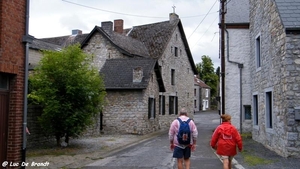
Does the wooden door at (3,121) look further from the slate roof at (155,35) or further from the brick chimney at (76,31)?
the brick chimney at (76,31)

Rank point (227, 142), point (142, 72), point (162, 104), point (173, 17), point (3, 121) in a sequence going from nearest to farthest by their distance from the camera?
point (227, 142) < point (3, 121) < point (142, 72) < point (162, 104) < point (173, 17)

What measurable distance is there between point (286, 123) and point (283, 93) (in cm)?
103

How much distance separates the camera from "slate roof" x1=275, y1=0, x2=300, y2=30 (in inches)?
447

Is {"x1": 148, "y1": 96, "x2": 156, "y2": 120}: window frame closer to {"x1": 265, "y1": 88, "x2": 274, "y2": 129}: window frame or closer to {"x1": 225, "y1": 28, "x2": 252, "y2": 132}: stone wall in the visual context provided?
{"x1": 225, "y1": 28, "x2": 252, "y2": 132}: stone wall

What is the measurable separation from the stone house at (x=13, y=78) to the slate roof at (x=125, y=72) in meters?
12.8

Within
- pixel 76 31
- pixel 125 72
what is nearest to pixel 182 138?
pixel 125 72

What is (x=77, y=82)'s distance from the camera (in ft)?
46.4

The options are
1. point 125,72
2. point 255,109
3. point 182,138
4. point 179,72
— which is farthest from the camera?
point 179,72

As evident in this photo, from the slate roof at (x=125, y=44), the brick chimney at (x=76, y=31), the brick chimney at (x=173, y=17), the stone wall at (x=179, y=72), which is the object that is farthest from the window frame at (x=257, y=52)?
the brick chimney at (x=76, y=31)

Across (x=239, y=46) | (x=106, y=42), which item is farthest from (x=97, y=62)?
(x=239, y=46)

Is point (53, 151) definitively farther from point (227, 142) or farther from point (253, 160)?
point (227, 142)

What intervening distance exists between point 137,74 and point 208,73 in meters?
55.3

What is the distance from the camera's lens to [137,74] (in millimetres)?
22172

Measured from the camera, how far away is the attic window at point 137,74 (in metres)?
22.0
